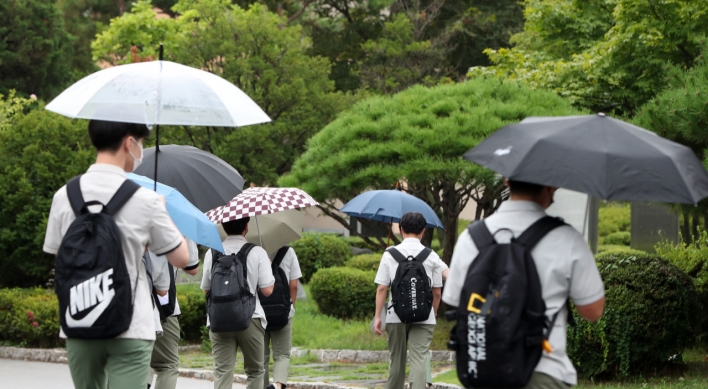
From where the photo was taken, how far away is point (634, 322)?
8.85 meters

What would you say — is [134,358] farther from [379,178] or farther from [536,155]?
[379,178]

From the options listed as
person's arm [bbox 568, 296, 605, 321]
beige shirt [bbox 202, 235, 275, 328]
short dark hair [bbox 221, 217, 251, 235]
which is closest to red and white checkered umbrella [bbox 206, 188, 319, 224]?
short dark hair [bbox 221, 217, 251, 235]

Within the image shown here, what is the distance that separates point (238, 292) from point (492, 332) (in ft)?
12.3

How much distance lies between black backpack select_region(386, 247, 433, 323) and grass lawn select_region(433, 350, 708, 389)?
2049 mm

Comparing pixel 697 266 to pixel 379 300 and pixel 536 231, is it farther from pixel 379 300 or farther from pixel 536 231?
pixel 536 231

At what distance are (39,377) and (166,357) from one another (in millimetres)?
4589

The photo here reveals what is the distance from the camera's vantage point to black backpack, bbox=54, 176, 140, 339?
3916mm

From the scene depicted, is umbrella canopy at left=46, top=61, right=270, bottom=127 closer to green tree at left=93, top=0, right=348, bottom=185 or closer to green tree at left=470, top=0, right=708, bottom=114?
green tree at left=470, top=0, right=708, bottom=114

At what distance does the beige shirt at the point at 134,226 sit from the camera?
13.4 feet

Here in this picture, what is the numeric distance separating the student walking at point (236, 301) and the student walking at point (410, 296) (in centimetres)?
104

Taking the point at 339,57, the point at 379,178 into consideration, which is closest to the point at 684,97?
the point at 379,178

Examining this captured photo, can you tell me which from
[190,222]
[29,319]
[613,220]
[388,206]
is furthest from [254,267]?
[613,220]

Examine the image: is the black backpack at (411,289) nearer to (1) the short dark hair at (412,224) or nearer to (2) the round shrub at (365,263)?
(1) the short dark hair at (412,224)

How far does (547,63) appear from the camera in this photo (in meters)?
16.6
